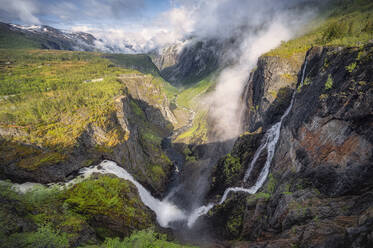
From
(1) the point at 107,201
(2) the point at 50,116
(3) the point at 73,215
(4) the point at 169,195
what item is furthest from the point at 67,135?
(4) the point at 169,195

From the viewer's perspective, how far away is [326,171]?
1848 centimetres

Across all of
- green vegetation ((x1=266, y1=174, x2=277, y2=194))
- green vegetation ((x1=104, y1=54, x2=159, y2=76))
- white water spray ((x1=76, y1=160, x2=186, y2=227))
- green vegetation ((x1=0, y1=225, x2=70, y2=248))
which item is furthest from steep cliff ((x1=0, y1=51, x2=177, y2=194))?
green vegetation ((x1=104, y1=54, x2=159, y2=76))

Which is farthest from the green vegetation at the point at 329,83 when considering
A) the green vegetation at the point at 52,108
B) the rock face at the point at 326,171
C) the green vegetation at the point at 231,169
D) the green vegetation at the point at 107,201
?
the green vegetation at the point at 52,108

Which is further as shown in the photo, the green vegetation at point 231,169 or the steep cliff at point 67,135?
→ the green vegetation at point 231,169

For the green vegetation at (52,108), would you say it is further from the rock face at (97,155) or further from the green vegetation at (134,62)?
the green vegetation at (134,62)

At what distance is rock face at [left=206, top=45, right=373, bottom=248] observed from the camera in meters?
12.7

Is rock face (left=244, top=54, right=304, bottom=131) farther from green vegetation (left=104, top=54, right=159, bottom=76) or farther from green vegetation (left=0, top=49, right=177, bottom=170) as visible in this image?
green vegetation (left=104, top=54, right=159, bottom=76)

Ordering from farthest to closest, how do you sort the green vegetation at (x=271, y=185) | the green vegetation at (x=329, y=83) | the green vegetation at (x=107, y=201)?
1. the green vegetation at (x=271, y=185)
2. the green vegetation at (x=107, y=201)
3. the green vegetation at (x=329, y=83)

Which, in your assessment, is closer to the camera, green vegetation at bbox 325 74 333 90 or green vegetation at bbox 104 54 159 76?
green vegetation at bbox 325 74 333 90

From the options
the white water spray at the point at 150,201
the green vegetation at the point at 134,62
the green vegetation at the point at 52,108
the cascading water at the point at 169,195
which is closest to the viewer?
the green vegetation at the point at 52,108

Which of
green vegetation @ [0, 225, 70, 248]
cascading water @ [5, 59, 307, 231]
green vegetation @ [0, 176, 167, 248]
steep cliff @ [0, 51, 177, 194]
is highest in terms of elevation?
steep cliff @ [0, 51, 177, 194]

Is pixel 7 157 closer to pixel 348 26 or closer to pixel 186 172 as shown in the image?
pixel 186 172

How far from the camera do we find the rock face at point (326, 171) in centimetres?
1267

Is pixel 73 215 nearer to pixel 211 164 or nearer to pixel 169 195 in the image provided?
pixel 169 195
